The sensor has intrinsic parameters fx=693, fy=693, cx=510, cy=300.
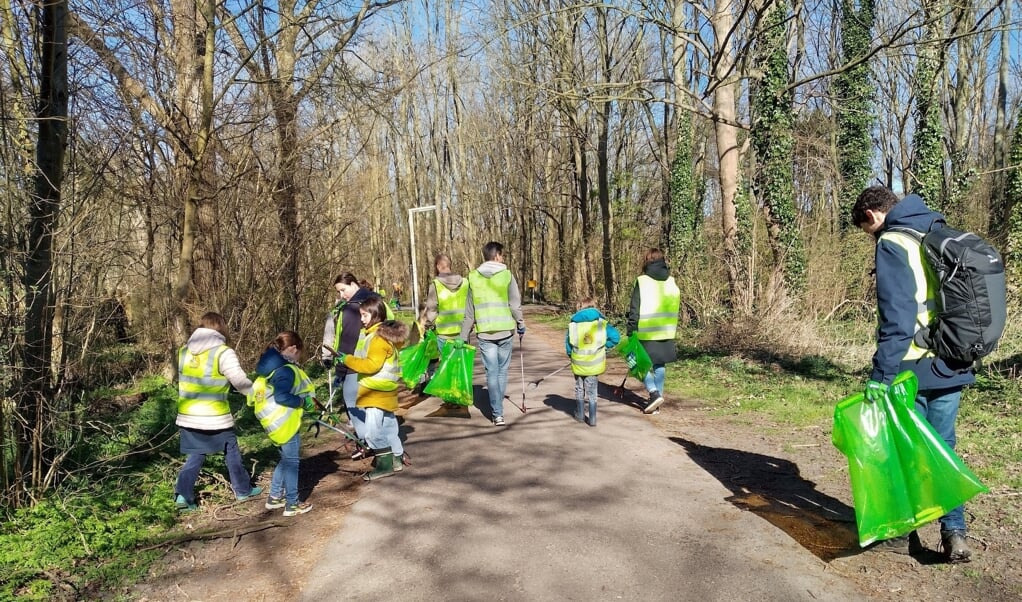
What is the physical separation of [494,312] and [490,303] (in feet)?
0.38

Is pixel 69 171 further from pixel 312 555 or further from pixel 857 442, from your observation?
pixel 857 442

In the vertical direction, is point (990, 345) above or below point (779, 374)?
above

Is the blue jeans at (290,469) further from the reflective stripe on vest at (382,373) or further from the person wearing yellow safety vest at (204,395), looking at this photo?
the reflective stripe on vest at (382,373)

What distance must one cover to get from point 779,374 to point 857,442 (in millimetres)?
6729

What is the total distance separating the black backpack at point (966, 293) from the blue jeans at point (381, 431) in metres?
4.34

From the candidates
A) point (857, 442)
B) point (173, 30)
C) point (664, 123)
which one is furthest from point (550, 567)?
point (664, 123)

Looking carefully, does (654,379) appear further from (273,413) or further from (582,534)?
(273,413)

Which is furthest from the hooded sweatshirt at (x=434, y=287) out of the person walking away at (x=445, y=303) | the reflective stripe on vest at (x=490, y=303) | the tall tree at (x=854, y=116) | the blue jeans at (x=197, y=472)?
the tall tree at (x=854, y=116)

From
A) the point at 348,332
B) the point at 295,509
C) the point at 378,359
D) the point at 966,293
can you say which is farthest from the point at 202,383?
the point at 966,293

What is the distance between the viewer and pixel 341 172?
1307 centimetres

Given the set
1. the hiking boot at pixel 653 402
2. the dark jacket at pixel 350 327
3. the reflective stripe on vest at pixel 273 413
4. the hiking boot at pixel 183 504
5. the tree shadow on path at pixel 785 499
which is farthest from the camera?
the hiking boot at pixel 653 402

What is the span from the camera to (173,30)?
1058cm

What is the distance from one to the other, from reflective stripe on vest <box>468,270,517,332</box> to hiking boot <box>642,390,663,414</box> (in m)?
2.00

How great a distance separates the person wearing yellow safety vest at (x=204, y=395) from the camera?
5.48m
